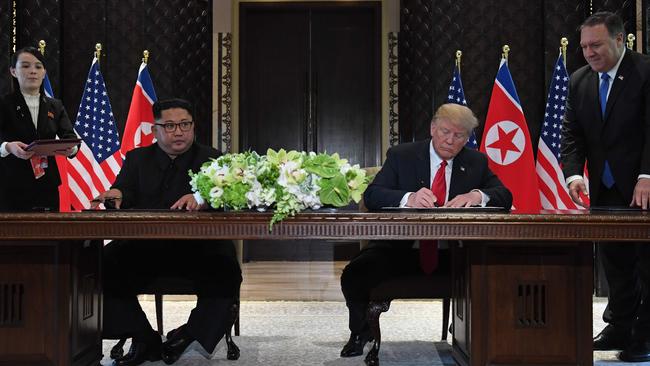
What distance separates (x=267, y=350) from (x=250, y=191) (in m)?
1.21

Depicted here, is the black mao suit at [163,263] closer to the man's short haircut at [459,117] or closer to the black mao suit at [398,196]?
the black mao suit at [398,196]

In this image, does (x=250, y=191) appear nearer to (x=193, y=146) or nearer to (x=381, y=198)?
(x=381, y=198)

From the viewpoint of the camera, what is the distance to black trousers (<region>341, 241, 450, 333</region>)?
10.3 feet

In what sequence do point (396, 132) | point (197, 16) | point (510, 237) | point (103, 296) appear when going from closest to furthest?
point (510, 237), point (103, 296), point (197, 16), point (396, 132)

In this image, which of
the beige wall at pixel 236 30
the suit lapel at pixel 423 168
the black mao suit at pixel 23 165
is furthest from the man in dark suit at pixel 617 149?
the beige wall at pixel 236 30

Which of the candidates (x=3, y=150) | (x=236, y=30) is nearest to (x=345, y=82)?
(x=236, y=30)

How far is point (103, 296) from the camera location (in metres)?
3.15

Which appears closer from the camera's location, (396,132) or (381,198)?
(381,198)

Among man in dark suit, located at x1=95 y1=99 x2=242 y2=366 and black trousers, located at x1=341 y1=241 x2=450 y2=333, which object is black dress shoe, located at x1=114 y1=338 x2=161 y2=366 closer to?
man in dark suit, located at x1=95 y1=99 x2=242 y2=366

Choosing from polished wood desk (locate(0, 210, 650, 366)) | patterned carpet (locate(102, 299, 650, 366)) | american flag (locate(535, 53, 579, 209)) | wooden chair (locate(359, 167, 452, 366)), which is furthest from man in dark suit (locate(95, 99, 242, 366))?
american flag (locate(535, 53, 579, 209))

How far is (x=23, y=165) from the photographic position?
399 cm

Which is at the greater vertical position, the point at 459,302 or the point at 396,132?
the point at 396,132

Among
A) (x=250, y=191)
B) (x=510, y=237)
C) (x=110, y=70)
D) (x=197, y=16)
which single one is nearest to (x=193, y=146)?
(x=250, y=191)

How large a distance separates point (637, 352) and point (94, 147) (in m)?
4.12
